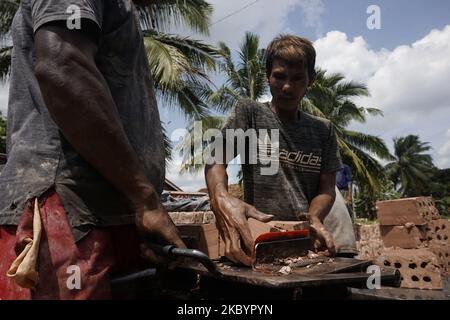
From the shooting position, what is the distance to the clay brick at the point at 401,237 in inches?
204

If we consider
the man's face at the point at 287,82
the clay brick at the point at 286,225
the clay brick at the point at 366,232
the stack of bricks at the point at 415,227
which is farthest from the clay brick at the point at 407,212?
the clay brick at the point at 366,232

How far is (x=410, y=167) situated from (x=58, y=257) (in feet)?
145

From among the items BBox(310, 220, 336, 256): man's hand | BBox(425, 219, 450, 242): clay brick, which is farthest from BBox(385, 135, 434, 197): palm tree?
BBox(310, 220, 336, 256): man's hand

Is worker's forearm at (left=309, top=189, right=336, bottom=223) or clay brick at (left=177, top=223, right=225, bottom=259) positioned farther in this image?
worker's forearm at (left=309, top=189, right=336, bottom=223)

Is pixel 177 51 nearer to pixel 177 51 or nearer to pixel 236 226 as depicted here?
pixel 177 51

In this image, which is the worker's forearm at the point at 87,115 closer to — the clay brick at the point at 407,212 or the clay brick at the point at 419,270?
the clay brick at the point at 419,270

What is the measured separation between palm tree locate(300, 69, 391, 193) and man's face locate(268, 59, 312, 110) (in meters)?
14.5

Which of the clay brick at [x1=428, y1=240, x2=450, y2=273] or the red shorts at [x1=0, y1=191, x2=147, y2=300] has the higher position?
the red shorts at [x1=0, y1=191, x2=147, y2=300]

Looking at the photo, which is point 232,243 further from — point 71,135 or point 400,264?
point 400,264

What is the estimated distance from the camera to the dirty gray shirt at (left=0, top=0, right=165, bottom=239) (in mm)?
1217

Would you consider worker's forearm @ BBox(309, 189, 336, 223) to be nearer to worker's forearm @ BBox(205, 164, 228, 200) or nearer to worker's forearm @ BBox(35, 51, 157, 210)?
worker's forearm @ BBox(205, 164, 228, 200)

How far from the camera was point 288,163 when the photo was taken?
7.42 ft

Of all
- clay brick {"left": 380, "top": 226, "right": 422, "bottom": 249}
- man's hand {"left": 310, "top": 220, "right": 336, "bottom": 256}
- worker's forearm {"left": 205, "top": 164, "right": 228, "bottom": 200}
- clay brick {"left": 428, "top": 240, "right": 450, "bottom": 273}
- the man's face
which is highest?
the man's face

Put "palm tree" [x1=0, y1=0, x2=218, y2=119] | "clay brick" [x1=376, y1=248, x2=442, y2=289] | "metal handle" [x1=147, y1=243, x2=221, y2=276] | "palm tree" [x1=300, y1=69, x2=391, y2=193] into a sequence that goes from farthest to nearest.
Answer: "palm tree" [x1=300, y1=69, x2=391, y2=193] → "palm tree" [x1=0, y1=0, x2=218, y2=119] → "clay brick" [x1=376, y1=248, x2=442, y2=289] → "metal handle" [x1=147, y1=243, x2=221, y2=276]
